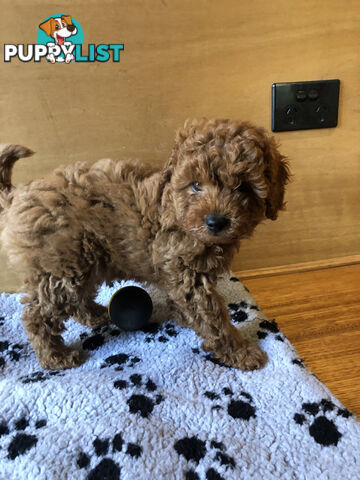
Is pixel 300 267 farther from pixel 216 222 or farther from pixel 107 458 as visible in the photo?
pixel 107 458

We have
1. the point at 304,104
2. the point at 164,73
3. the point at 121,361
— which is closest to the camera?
the point at 121,361

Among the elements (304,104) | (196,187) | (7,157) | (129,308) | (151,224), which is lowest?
(129,308)

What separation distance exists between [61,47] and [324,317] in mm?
1814

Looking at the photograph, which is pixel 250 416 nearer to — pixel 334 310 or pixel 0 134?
pixel 334 310

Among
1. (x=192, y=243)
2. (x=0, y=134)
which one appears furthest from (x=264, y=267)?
(x=0, y=134)

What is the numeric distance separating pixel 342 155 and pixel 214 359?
1.37m

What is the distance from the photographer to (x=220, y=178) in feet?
4.15

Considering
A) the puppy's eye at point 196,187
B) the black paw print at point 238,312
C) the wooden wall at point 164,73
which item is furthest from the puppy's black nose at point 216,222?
the wooden wall at point 164,73

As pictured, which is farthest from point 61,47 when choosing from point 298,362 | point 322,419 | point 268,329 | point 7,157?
point 322,419

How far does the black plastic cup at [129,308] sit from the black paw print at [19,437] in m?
0.53

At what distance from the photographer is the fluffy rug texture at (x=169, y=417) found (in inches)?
43.2

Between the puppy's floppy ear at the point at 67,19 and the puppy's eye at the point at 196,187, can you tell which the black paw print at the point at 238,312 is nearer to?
the puppy's eye at the point at 196,187

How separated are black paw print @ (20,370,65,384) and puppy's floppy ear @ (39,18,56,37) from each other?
1.50 m

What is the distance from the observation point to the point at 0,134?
1.85m
